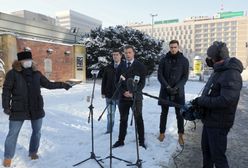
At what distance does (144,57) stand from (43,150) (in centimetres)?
1934

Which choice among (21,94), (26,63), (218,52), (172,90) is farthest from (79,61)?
(218,52)

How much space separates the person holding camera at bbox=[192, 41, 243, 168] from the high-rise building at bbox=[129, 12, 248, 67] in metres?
126

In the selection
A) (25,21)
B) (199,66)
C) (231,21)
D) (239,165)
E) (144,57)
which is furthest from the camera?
→ (231,21)

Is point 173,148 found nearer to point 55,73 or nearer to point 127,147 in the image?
point 127,147

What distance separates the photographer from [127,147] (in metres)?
6.14

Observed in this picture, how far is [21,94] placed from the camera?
5176 mm

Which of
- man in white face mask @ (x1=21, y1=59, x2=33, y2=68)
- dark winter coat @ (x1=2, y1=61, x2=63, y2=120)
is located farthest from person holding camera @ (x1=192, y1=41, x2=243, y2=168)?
man in white face mask @ (x1=21, y1=59, x2=33, y2=68)

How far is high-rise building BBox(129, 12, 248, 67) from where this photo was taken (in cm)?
12875

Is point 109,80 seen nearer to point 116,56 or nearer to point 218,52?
point 116,56

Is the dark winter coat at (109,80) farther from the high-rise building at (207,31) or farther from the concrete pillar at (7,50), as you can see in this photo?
the high-rise building at (207,31)

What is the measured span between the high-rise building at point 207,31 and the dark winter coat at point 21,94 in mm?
124672

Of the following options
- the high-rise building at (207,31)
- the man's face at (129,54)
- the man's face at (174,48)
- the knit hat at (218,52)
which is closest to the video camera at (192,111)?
the knit hat at (218,52)

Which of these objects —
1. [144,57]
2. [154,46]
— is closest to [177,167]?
[144,57]

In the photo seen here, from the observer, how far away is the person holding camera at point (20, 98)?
511cm
